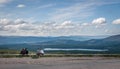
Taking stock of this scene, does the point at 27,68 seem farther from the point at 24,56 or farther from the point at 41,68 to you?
the point at 24,56

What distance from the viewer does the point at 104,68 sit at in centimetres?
3191

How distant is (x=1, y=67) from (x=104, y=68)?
10267 mm

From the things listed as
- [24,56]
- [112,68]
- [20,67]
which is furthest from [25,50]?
[112,68]

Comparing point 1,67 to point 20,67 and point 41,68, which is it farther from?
point 41,68

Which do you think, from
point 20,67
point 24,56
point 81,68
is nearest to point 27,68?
point 20,67

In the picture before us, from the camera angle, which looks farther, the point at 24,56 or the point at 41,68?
the point at 24,56

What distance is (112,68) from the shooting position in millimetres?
31938

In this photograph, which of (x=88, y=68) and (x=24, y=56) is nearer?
(x=88, y=68)

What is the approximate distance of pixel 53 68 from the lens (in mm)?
31000

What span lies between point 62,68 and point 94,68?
3.20 metres

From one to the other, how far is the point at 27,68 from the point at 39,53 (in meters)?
14.9

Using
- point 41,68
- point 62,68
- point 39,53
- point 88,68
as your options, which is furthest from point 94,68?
point 39,53

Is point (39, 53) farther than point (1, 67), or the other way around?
point (39, 53)

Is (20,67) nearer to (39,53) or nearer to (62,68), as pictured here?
(62,68)
